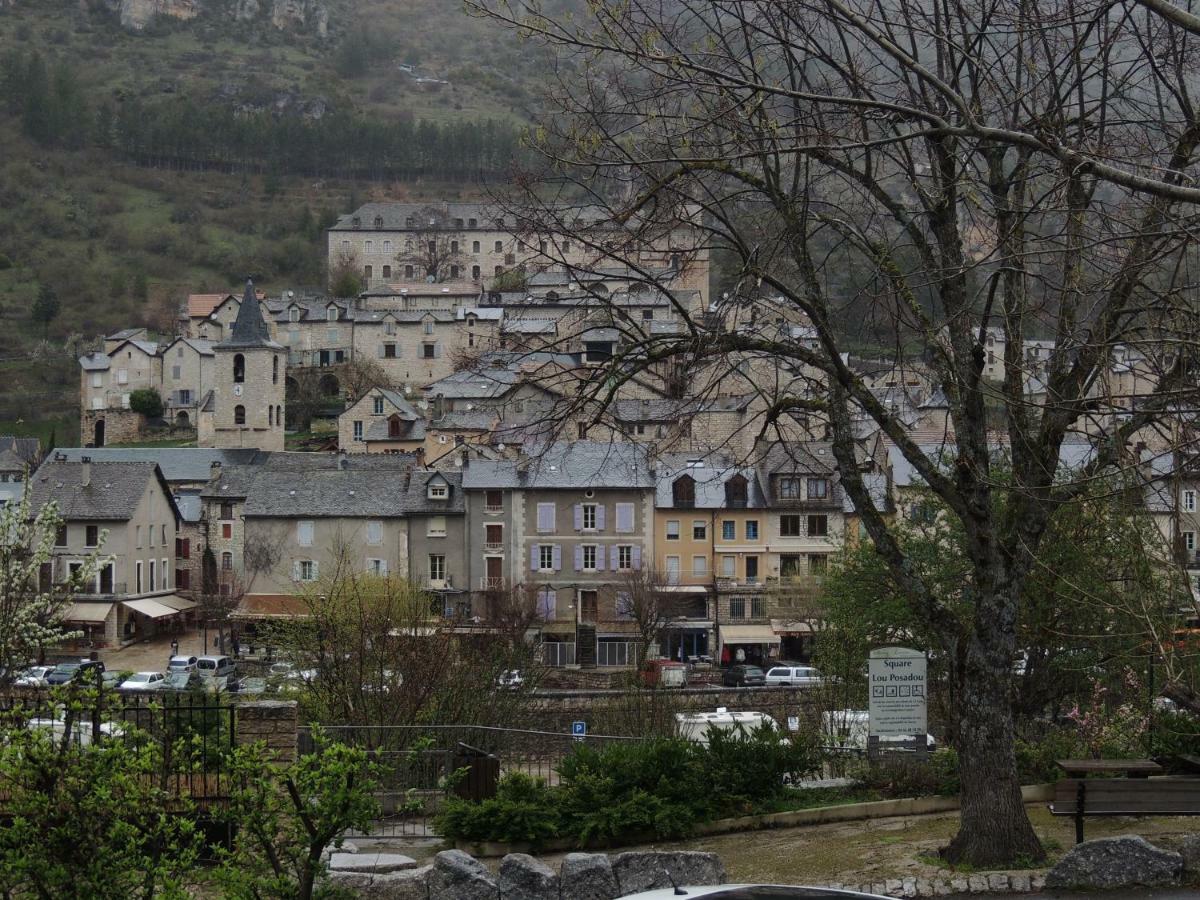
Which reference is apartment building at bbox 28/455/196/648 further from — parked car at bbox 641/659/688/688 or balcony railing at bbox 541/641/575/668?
parked car at bbox 641/659/688/688

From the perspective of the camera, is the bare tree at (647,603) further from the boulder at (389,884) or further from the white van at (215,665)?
the boulder at (389,884)

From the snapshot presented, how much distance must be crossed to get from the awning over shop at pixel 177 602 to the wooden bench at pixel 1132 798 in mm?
51073

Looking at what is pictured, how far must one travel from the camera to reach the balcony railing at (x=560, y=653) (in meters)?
53.1

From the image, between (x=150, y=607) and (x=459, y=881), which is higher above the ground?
(x=150, y=607)

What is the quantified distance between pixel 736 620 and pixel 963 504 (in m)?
43.9

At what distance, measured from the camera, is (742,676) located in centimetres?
4859

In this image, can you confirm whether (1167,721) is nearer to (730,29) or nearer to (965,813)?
(965,813)

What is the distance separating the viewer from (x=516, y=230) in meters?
13.3

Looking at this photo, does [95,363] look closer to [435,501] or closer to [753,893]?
[435,501]

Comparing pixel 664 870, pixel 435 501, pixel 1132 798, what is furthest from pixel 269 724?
pixel 435 501

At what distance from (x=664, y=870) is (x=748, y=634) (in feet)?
142

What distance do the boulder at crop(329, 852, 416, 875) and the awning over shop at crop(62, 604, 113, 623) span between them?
4602cm

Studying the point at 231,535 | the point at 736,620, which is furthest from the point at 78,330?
the point at 736,620

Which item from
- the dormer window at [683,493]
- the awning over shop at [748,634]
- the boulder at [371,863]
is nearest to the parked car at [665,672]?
the awning over shop at [748,634]
